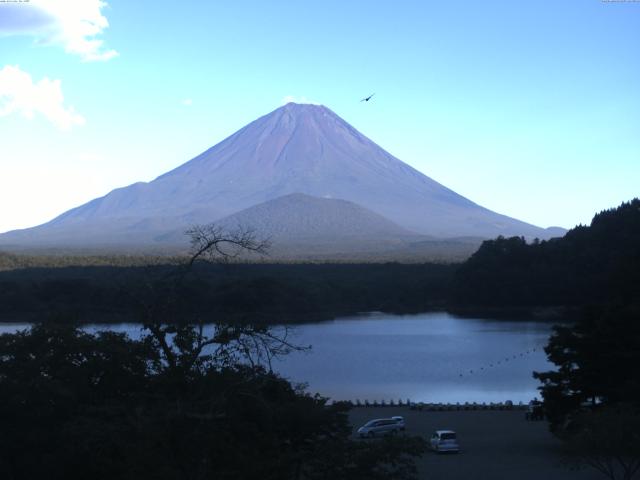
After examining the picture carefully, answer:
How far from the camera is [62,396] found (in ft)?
20.2

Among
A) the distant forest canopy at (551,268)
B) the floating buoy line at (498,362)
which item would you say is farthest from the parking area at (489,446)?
the distant forest canopy at (551,268)

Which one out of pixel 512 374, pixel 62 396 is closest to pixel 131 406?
pixel 62 396

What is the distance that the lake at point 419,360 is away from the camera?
1777 cm

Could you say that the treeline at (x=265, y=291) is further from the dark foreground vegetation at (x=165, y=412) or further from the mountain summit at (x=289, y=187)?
the mountain summit at (x=289, y=187)

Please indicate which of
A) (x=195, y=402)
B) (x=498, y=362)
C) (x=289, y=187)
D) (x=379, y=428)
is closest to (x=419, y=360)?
(x=498, y=362)

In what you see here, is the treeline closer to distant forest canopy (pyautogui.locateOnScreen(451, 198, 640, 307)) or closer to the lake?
the lake

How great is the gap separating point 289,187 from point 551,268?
80918 millimetres

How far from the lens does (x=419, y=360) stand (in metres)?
22.0

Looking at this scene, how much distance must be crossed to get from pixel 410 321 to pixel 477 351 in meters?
8.44

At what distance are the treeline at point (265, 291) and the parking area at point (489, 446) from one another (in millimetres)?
7198

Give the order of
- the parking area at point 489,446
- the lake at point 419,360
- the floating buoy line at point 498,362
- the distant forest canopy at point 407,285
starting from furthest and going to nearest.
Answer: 1. the distant forest canopy at point 407,285
2. the floating buoy line at point 498,362
3. the lake at point 419,360
4. the parking area at point 489,446

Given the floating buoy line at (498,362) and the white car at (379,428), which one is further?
the floating buoy line at (498,362)

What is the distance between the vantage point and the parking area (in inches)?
385

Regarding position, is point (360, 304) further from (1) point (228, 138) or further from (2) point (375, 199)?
(1) point (228, 138)
